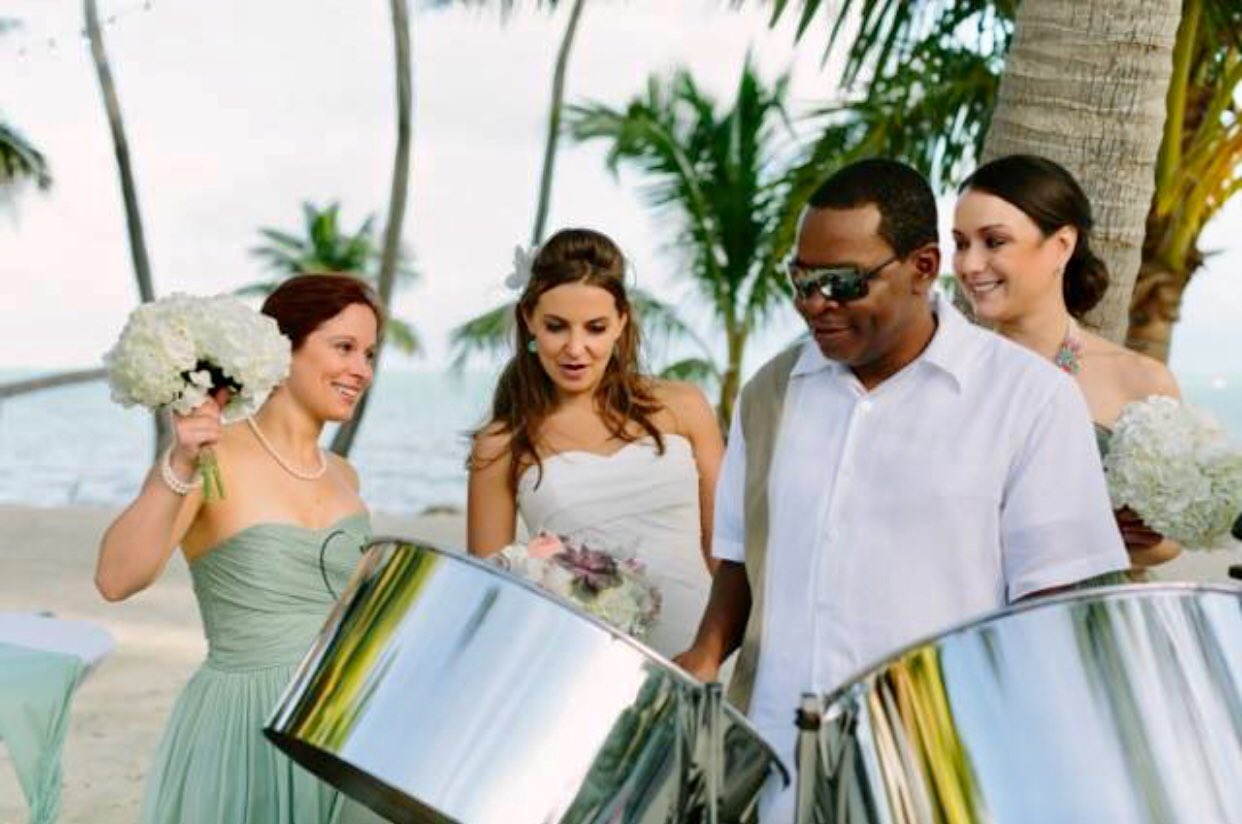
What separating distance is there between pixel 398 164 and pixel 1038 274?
931 cm

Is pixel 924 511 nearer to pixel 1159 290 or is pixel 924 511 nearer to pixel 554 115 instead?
pixel 1159 290

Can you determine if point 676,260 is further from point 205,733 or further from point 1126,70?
point 205,733

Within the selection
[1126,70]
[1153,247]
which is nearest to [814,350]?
[1126,70]

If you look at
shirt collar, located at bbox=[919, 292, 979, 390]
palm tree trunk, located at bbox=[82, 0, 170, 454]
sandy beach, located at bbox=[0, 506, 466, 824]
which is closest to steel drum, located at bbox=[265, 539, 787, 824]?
shirt collar, located at bbox=[919, 292, 979, 390]

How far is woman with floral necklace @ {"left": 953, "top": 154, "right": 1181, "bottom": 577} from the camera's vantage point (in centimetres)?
258

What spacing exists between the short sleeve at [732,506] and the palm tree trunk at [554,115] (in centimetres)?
1072

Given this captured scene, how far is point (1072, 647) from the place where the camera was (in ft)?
5.37

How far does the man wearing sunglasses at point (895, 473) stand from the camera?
6.12ft

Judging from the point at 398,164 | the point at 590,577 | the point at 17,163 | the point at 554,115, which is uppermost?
the point at 17,163

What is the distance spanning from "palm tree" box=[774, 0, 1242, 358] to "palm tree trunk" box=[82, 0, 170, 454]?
4330 millimetres

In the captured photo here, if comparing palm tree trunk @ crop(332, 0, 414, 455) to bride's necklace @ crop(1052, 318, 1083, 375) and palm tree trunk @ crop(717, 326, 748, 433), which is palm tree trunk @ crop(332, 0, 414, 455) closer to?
palm tree trunk @ crop(717, 326, 748, 433)

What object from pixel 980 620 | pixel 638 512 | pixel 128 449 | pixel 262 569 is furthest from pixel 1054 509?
pixel 128 449

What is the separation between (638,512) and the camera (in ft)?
9.20

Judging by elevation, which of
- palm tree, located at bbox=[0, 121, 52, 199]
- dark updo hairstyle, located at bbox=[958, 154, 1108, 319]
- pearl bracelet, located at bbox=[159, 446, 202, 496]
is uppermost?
palm tree, located at bbox=[0, 121, 52, 199]
